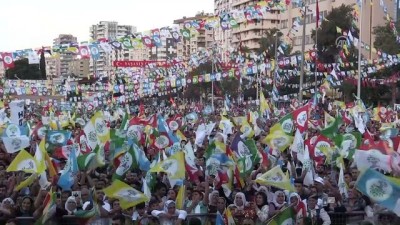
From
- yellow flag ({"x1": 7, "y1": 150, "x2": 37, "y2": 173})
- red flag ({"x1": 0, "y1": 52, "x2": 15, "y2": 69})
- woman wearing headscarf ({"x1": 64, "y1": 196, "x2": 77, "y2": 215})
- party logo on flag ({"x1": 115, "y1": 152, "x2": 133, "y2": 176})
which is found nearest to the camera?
woman wearing headscarf ({"x1": 64, "y1": 196, "x2": 77, "y2": 215})

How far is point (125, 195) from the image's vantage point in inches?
344

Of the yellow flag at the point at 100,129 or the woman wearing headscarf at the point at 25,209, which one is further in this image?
the yellow flag at the point at 100,129

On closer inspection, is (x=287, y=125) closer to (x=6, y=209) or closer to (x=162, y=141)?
(x=162, y=141)

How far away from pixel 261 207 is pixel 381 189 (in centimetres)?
175

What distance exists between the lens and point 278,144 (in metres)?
14.1

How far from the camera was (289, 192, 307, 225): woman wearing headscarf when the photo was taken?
8109 mm

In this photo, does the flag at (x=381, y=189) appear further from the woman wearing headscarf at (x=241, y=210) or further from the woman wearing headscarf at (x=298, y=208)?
the woman wearing headscarf at (x=241, y=210)

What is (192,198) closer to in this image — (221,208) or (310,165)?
(221,208)

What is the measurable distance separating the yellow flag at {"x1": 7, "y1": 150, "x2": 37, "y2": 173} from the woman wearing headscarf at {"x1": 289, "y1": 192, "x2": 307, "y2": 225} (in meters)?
4.18

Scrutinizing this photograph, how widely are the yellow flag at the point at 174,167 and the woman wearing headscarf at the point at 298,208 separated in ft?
7.90

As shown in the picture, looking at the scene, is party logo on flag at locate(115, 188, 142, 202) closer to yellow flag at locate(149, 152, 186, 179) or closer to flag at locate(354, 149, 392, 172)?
yellow flag at locate(149, 152, 186, 179)

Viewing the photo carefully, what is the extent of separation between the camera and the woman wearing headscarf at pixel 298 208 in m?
8.11

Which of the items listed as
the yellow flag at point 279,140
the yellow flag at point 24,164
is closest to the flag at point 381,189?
the yellow flag at point 24,164

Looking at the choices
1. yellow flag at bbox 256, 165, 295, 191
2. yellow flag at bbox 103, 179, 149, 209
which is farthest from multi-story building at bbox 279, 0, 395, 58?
yellow flag at bbox 103, 179, 149, 209
